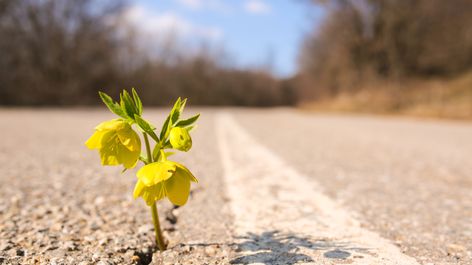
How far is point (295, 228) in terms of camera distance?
4.51 feet

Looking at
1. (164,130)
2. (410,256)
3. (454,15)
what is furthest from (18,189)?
(454,15)

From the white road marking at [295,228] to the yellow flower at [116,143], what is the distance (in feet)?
1.35

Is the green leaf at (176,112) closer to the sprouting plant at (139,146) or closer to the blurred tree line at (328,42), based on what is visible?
the sprouting plant at (139,146)

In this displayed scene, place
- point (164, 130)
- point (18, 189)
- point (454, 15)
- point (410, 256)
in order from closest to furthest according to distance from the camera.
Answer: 1. point (164, 130)
2. point (410, 256)
3. point (18, 189)
4. point (454, 15)

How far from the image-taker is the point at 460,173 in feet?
9.36

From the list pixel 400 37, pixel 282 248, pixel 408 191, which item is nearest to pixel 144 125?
pixel 282 248

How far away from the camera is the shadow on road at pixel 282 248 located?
1.07 meters

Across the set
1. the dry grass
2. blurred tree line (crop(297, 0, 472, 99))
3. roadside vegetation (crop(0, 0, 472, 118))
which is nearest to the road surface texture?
the dry grass

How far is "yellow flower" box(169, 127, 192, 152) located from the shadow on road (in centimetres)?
38

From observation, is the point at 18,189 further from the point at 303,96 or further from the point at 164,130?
the point at 303,96

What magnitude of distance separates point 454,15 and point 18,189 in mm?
23796

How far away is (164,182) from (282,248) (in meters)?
0.45

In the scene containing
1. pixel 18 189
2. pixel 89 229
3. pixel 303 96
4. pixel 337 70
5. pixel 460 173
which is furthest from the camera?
pixel 303 96

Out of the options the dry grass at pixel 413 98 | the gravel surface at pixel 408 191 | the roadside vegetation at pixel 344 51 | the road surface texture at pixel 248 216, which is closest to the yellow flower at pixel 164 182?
the road surface texture at pixel 248 216
